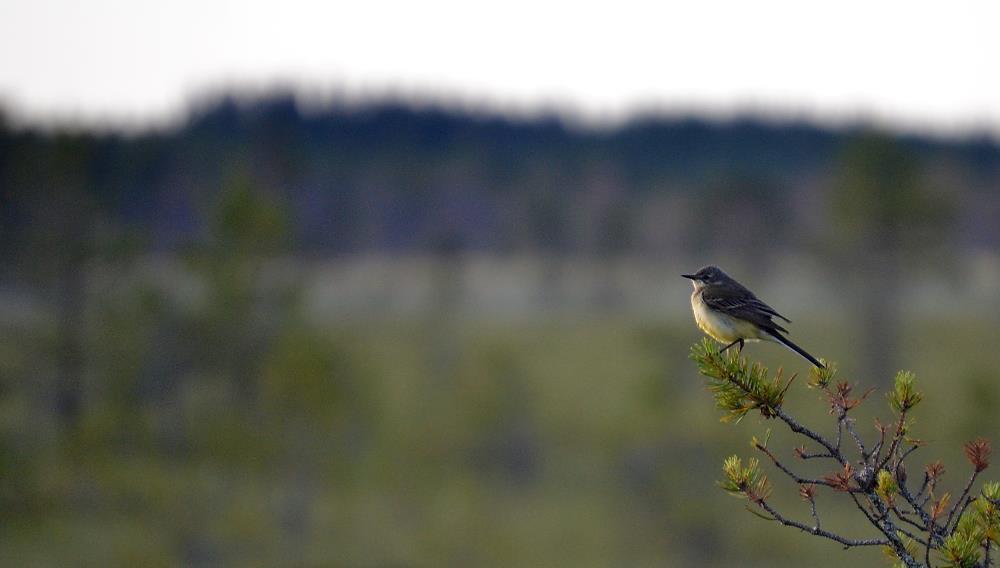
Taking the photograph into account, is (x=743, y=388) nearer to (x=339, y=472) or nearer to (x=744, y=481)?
(x=744, y=481)

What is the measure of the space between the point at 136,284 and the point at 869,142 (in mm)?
36964

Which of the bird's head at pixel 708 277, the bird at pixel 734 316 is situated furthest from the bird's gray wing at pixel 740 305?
the bird's head at pixel 708 277

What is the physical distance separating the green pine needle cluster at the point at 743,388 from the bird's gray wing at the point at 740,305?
3.93 m

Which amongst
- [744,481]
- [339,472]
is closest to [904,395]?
[744,481]

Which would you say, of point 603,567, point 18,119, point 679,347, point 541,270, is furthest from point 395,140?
point 603,567

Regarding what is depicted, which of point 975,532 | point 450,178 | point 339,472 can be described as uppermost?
point 450,178

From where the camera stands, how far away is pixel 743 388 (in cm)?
525

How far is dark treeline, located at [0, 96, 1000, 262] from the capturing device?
176ft

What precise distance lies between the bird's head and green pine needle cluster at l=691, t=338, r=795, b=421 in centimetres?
485

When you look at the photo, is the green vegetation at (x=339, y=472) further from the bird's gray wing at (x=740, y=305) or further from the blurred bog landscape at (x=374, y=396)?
the bird's gray wing at (x=740, y=305)

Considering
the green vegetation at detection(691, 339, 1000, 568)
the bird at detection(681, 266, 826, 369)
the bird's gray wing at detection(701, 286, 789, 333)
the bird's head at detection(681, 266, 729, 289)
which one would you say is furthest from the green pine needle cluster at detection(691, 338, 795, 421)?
the bird's head at detection(681, 266, 729, 289)

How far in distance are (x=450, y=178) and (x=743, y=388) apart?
119492 millimetres

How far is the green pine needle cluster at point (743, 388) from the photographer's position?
519 centimetres

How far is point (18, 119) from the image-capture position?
57.1 m
